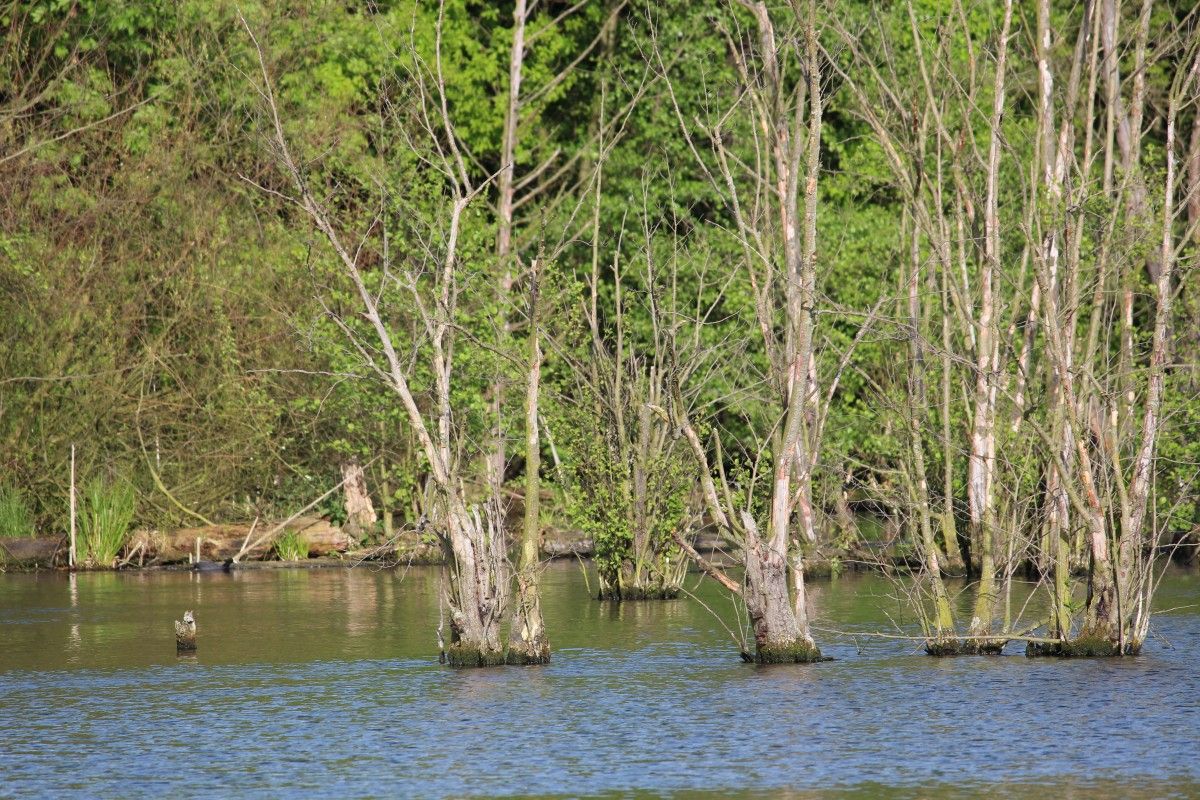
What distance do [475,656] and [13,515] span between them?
1631 cm

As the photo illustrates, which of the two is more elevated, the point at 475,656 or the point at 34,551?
the point at 34,551

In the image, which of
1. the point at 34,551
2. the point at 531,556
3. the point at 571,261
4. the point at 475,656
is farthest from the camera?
the point at 571,261

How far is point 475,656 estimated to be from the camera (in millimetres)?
17016

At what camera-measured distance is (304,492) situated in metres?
32.3

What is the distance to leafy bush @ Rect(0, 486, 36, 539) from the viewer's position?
30828 mm

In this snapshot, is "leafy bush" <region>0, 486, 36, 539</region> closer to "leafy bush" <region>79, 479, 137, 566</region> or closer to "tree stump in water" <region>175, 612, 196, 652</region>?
"leafy bush" <region>79, 479, 137, 566</region>

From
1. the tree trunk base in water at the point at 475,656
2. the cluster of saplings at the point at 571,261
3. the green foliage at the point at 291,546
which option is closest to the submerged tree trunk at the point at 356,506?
the cluster of saplings at the point at 571,261

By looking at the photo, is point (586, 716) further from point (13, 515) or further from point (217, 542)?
point (13, 515)

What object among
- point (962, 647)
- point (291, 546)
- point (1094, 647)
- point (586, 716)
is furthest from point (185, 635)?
point (291, 546)

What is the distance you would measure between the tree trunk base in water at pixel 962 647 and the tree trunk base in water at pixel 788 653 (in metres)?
1.27

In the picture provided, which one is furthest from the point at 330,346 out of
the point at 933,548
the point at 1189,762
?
the point at 1189,762

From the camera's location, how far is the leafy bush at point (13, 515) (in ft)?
101

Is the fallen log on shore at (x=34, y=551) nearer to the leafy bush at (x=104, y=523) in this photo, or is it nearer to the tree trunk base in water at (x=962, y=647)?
the leafy bush at (x=104, y=523)

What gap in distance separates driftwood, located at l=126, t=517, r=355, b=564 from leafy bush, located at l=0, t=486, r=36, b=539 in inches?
73.8
